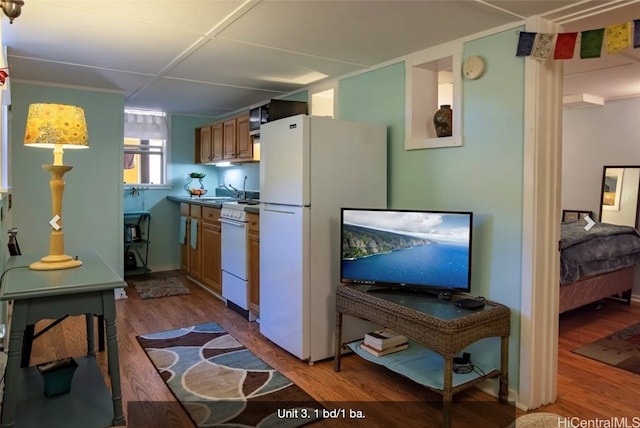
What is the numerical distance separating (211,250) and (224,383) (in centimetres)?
216

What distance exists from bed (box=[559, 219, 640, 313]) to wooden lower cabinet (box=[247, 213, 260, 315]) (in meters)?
2.46

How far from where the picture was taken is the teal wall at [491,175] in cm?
236

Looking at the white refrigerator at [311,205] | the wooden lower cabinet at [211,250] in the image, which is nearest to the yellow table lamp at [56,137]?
the white refrigerator at [311,205]

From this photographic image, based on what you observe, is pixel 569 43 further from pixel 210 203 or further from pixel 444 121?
pixel 210 203

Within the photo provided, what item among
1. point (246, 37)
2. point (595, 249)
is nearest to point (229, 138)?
point (246, 37)

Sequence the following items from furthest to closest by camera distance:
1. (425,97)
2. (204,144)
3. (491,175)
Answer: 1. (204,144)
2. (425,97)
3. (491,175)

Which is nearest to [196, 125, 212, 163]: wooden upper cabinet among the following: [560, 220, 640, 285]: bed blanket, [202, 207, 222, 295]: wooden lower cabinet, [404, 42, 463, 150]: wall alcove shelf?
[202, 207, 222, 295]: wooden lower cabinet

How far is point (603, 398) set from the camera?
2471 mm

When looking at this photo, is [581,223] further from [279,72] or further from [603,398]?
[279,72]

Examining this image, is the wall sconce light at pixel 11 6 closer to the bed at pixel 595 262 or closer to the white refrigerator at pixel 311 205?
the white refrigerator at pixel 311 205

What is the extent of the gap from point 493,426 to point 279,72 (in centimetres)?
277

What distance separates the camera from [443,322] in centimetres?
209

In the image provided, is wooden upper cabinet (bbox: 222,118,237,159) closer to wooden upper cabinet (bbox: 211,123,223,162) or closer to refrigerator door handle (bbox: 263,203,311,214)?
wooden upper cabinet (bbox: 211,123,223,162)

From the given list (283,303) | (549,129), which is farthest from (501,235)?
(283,303)
